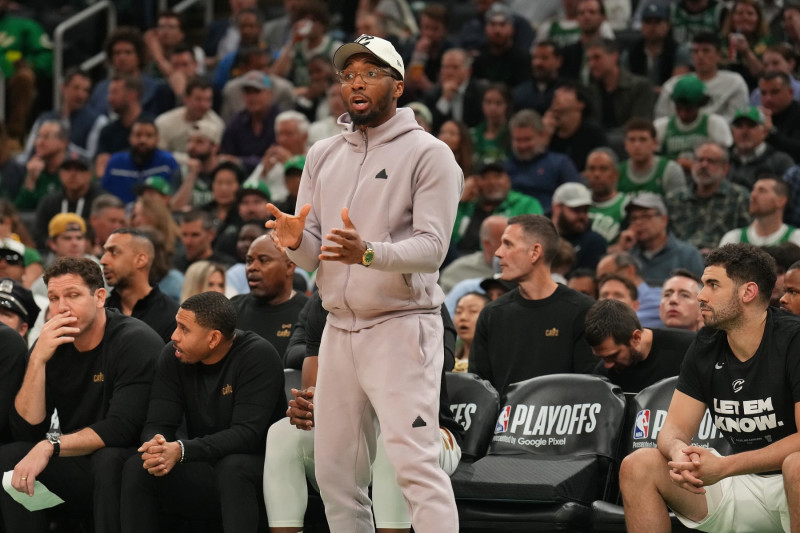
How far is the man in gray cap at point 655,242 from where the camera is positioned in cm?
871

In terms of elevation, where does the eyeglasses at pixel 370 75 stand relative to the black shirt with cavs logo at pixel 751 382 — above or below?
above

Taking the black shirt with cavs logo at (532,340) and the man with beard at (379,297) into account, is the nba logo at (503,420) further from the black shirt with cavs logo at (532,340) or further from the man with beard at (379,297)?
the man with beard at (379,297)

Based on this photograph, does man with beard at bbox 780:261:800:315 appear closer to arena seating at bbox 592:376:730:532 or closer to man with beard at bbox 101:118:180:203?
arena seating at bbox 592:376:730:532

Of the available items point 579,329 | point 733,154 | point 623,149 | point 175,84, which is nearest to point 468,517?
point 579,329

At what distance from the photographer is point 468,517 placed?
5.60 m

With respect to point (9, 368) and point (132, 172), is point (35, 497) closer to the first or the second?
point (9, 368)

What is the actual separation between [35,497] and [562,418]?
7.71 feet

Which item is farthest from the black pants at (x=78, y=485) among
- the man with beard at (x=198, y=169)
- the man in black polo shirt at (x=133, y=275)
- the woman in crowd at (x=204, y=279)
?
the man with beard at (x=198, y=169)

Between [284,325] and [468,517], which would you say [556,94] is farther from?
[468,517]

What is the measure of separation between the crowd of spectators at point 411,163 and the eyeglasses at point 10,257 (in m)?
0.01

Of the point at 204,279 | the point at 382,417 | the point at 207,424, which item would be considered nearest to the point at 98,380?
the point at 207,424

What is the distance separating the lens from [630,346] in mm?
6168

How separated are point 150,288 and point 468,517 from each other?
7.95 ft

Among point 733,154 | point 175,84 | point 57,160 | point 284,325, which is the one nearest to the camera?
point 284,325
